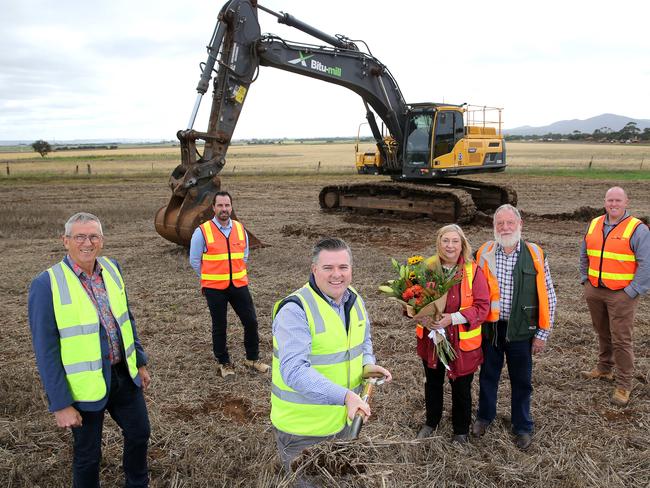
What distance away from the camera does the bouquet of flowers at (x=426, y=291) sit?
3.97 meters

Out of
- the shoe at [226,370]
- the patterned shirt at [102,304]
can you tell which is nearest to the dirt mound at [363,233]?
the shoe at [226,370]

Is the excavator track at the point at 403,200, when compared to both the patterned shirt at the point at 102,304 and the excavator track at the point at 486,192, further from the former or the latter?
the patterned shirt at the point at 102,304

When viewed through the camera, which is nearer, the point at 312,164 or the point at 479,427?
the point at 479,427

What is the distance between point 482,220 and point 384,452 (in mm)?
12645

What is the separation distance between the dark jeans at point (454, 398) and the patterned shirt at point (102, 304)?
242 centimetres

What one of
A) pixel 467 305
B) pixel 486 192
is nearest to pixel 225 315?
pixel 467 305

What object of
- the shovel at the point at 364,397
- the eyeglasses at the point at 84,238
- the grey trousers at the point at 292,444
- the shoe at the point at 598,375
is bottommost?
the shoe at the point at 598,375

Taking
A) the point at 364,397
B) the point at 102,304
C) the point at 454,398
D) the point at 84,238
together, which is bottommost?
the point at 454,398

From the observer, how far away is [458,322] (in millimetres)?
4137

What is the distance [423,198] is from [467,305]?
1168cm

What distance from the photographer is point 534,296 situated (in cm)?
434

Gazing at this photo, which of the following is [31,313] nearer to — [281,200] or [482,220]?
[482,220]

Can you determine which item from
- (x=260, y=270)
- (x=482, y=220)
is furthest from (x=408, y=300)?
(x=482, y=220)

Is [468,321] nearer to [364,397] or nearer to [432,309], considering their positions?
[432,309]
